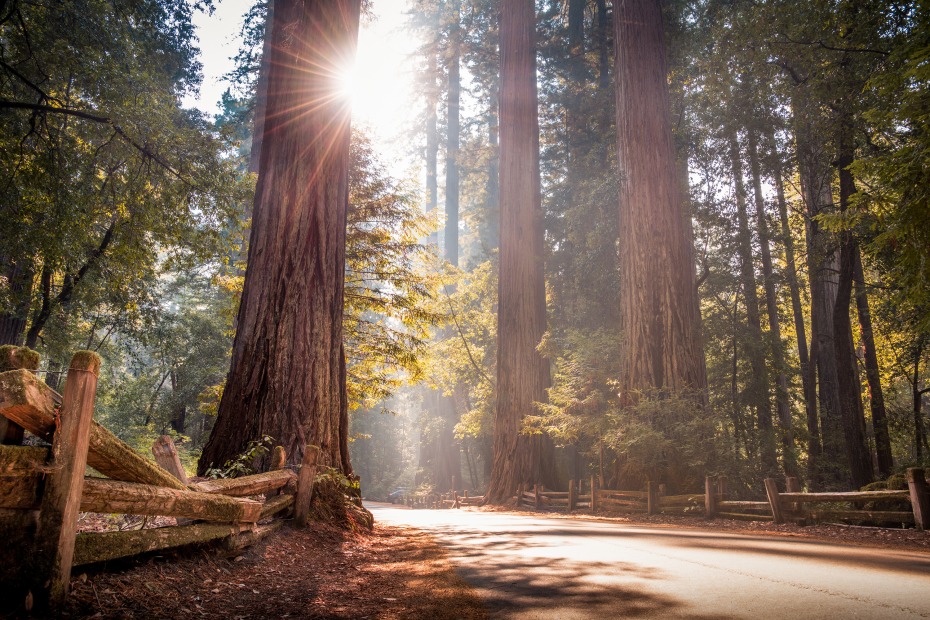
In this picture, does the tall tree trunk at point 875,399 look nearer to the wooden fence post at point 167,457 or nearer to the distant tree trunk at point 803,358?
the distant tree trunk at point 803,358

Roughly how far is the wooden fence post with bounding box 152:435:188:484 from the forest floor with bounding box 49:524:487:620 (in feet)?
1.75

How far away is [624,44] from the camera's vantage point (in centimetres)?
1516

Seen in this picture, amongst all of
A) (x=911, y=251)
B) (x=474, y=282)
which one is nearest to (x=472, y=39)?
(x=474, y=282)

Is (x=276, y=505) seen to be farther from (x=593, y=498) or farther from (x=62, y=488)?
(x=593, y=498)

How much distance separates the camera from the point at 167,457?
3.86 meters

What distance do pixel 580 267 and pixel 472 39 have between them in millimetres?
14274

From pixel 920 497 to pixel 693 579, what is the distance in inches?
246

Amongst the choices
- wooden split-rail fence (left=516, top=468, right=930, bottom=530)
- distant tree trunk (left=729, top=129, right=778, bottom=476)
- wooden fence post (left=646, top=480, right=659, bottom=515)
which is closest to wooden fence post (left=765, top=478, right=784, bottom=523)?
wooden split-rail fence (left=516, top=468, right=930, bottom=530)

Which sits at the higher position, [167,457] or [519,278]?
[519,278]

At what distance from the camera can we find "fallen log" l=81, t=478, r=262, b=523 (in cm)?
288

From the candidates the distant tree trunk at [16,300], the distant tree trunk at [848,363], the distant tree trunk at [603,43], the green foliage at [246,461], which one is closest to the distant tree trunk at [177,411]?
the distant tree trunk at [16,300]

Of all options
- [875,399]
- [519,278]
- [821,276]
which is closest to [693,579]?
[875,399]

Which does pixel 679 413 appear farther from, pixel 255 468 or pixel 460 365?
pixel 460 365

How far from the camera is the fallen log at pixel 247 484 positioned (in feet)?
14.2
